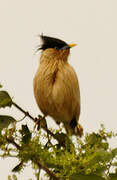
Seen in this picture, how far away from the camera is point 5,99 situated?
1.02 meters

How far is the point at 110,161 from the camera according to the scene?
2.93ft

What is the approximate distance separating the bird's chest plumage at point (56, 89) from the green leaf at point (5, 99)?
0.28m

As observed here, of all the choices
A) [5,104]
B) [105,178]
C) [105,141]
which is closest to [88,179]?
[105,178]

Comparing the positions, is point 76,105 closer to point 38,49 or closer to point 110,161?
point 38,49

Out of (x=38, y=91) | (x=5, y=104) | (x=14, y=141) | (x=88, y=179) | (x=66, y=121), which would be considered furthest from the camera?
(x=66, y=121)

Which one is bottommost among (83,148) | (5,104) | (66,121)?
(83,148)

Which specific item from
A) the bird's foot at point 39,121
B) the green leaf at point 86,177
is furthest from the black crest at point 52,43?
the green leaf at point 86,177

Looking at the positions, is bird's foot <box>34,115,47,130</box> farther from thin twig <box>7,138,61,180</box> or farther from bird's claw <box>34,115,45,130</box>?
thin twig <box>7,138,61,180</box>

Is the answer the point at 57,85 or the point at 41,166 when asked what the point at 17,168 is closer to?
the point at 41,166

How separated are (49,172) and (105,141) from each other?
223 mm

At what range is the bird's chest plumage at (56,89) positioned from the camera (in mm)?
1314

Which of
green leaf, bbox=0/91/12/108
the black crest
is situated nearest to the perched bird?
the black crest

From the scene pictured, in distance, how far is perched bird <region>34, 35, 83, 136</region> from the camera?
1316mm

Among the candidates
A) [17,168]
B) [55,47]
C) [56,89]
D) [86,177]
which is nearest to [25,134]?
[17,168]
